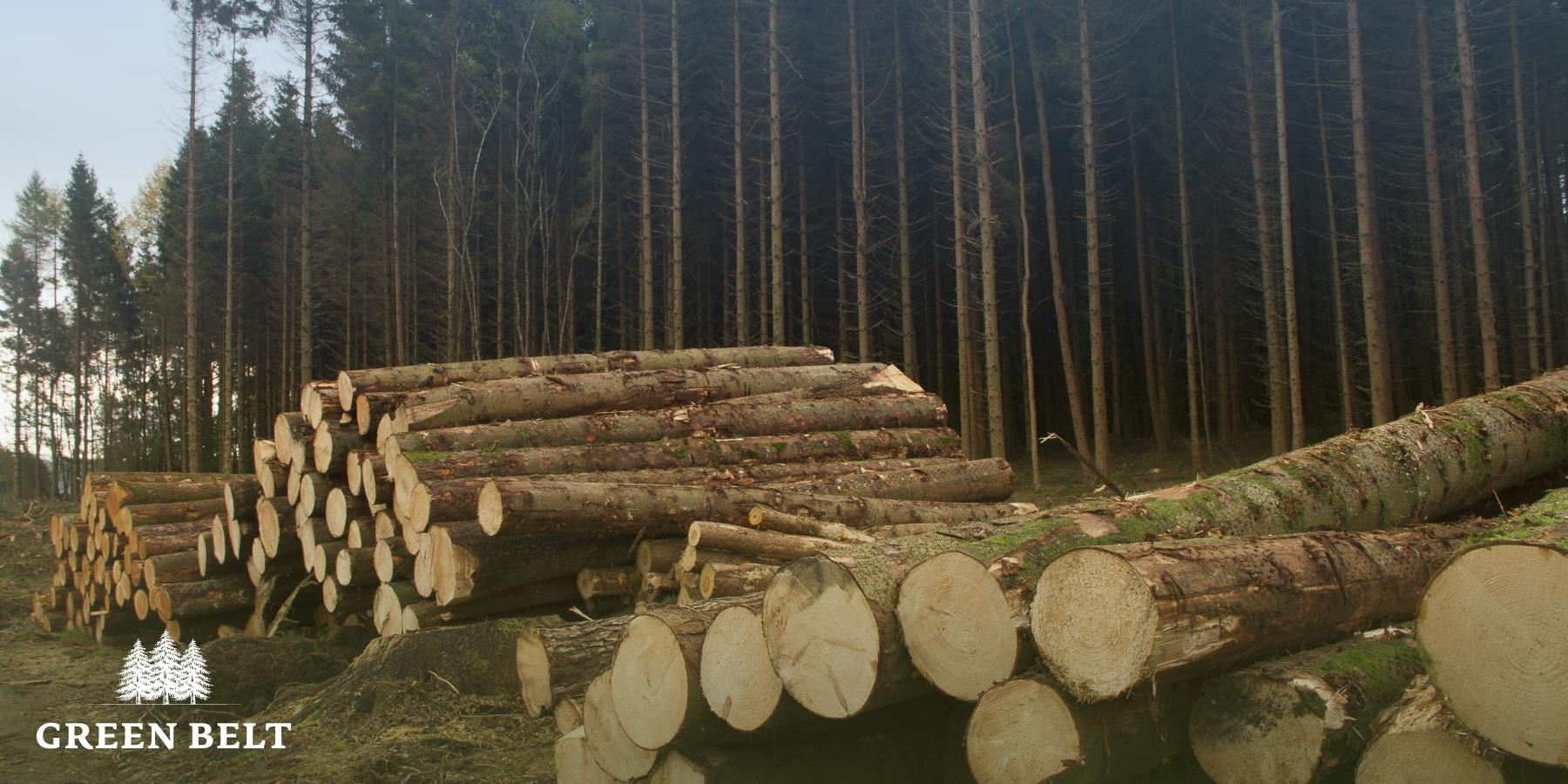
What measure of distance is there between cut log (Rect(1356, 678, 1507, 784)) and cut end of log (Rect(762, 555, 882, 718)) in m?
1.60

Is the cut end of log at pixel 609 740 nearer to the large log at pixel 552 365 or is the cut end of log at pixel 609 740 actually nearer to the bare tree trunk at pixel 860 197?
the large log at pixel 552 365

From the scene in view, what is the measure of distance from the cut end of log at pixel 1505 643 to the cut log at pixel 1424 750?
102mm

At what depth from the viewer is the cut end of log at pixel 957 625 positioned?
11.3 feet

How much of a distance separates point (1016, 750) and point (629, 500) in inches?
158

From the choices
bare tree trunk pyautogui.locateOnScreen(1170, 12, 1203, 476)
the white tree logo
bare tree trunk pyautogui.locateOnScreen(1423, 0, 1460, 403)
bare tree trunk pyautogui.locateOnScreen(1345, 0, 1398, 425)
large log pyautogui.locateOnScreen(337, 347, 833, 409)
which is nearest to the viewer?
the white tree logo

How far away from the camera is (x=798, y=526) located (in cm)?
695

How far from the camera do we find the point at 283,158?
29.8m

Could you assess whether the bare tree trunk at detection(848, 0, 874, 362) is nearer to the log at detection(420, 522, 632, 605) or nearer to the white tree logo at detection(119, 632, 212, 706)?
the log at detection(420, 522, 632, 605)

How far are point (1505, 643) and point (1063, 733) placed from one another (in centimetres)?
128

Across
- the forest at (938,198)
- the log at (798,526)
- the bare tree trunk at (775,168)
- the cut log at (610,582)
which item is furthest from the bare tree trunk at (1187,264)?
the cut log at (610,582)

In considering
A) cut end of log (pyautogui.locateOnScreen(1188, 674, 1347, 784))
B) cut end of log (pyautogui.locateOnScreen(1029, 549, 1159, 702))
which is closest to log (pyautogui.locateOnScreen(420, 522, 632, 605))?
cut end of log (pyautogui.locateOnScreen(1029, 549, 1159, 702))

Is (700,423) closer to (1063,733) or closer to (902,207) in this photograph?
(1063,733)

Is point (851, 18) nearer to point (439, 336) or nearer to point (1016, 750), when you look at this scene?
point (439, 336)

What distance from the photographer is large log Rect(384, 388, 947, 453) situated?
7801 mm
